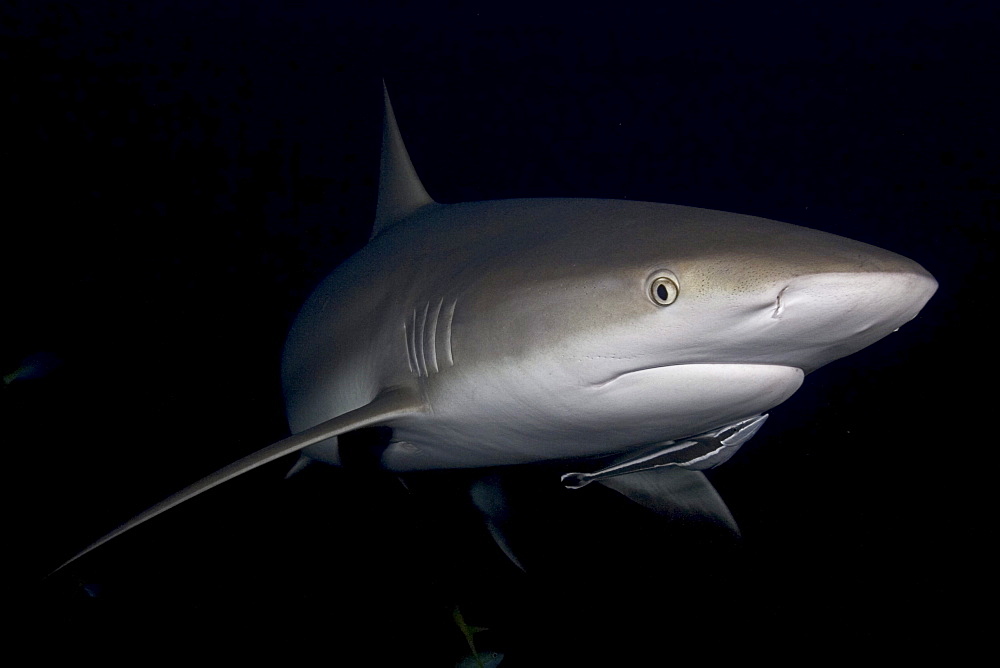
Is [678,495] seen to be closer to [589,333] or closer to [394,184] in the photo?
[589,333]

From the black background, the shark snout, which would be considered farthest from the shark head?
the black background

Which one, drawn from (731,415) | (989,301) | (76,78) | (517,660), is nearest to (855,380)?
(989,301)

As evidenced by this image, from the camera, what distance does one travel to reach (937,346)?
7.48 metres

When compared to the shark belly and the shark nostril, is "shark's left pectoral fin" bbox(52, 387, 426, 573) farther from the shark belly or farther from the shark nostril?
the shark nostril

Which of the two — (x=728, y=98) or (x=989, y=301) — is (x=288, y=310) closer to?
(x=989, y=301)

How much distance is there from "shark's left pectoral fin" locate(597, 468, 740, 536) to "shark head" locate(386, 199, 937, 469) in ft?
2.90

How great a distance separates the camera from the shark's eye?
1.22 meters

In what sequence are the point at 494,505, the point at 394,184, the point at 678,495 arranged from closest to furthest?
the point at 678,495 → the point at 494,505 → the point at 394,184

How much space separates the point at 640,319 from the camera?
127cm

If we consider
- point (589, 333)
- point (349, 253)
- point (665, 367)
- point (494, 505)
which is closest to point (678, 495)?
point (494, 505)

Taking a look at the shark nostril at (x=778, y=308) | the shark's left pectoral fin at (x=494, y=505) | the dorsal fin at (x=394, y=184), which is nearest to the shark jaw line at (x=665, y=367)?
the shark nostril at (x=778, y=308)

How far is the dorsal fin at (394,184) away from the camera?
11.8 feet

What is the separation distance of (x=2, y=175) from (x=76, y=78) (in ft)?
11.2

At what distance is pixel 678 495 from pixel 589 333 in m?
1.83
